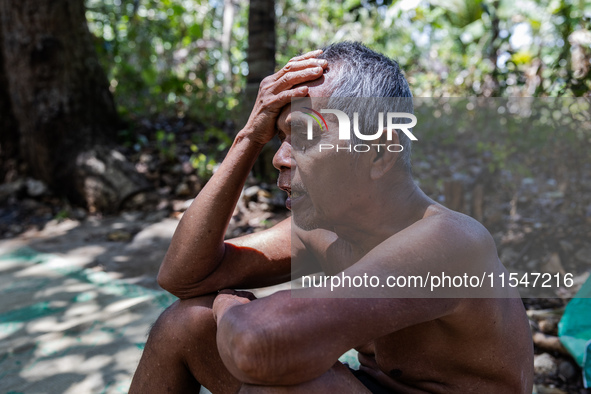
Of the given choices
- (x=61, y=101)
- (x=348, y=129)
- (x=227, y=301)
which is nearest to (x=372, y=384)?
(x=227, y=301)

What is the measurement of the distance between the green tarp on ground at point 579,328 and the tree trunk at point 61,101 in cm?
415

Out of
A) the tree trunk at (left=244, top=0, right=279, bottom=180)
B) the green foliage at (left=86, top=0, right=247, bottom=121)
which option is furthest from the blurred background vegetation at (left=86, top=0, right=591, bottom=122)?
the tree trunk at (left=244, top=0, right=279, bottom=180)

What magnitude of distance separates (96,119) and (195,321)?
187 inches

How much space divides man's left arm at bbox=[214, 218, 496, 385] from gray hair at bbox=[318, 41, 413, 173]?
0.35 metres

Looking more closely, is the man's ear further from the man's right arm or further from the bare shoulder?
the man's right arm

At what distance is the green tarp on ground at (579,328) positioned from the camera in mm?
2350

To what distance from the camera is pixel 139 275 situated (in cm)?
369

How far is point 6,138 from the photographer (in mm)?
5871

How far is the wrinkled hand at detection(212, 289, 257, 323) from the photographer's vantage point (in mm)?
1450

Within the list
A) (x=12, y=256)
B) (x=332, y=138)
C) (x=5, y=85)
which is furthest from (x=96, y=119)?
(x=332, y=138)

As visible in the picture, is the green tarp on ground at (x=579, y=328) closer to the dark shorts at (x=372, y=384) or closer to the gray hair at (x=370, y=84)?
the dark shorts at (x=372, y=384)

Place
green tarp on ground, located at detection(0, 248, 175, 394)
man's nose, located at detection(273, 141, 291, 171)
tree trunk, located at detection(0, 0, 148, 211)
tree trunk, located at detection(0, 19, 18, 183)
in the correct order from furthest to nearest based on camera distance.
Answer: tree trunk, located at detection(0, 19, 18, 183)
tree trunk, located at detection(0, 0, 148, 211)
green tarp on ground, located at detection(0, 248, 175, 394)
man's nose, located at detection(273, 141, 291, 171)

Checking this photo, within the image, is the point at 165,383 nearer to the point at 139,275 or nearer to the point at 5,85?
the point at 139,275

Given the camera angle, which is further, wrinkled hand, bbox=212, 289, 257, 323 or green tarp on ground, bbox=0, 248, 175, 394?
green tarp on ground, bbox=0, 248, 175, 394
